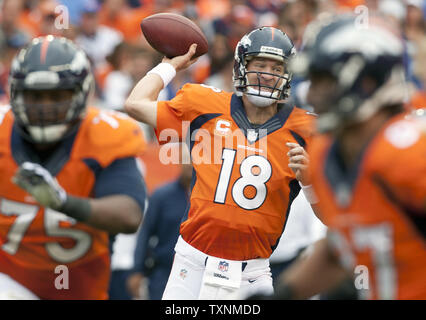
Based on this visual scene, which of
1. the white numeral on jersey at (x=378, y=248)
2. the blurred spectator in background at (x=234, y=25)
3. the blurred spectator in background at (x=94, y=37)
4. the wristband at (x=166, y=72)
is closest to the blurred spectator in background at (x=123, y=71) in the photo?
the blurred spectator in background at (x=94, y=37)

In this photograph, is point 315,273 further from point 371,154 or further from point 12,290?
point 12,290

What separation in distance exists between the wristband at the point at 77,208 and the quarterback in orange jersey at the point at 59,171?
38 mm

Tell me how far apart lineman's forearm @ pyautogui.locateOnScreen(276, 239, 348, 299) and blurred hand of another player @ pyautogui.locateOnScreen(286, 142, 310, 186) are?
80 cm

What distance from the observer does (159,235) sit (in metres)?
6.59

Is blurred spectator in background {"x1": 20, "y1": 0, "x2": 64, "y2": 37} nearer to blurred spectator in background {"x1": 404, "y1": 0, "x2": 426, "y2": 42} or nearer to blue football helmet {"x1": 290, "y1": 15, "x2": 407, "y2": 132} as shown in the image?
blurred spectator in background {"x1": 404, "y1": 0, "x2": 426, "y2": 42}

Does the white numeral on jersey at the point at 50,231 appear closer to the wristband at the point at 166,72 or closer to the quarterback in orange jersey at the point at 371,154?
the wristband at the point at 166,72

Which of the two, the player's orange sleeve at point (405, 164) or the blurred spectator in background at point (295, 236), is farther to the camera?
the blurred spectator in background at point (295, 236)

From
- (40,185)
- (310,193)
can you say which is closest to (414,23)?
(310,193)

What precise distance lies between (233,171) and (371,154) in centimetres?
159

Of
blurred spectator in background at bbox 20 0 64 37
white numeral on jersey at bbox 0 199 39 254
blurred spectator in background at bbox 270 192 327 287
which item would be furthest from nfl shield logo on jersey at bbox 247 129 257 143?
blurred spectator in background at bbox 20 0 64 37

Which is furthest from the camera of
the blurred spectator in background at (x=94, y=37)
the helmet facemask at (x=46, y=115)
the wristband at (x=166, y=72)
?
the blurred spectator in background at (x=94, y=37)

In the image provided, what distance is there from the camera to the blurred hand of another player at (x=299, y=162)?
395cm

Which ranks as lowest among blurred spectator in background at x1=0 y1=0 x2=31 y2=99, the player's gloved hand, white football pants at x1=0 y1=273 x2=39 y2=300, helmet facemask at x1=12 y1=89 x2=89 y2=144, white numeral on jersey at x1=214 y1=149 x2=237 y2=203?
white football pants at x1=0 y1=273 x2=39 y2=300

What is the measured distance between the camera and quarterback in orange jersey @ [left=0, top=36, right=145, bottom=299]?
12.1ft
